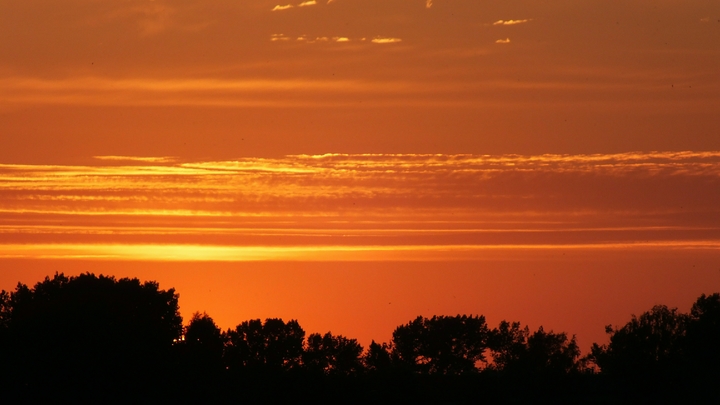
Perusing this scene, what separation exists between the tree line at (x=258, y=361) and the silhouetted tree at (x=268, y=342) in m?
0.18

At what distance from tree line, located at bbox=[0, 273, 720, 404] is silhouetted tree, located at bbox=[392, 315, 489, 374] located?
5148mm

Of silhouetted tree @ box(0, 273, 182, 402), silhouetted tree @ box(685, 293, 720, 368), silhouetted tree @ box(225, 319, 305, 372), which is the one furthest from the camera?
A: silhouetted tree @ box(225, 319, 305, 372)

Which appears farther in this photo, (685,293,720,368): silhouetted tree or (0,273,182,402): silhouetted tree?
(685,293,720,368): silhouetted tree

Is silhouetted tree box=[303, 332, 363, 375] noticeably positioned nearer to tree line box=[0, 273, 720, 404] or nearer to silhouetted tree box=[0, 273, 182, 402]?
tree line box=[0, 273, 720, 404]

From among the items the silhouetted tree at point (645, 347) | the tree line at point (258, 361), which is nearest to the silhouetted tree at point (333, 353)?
the tree line at point (258, 361)

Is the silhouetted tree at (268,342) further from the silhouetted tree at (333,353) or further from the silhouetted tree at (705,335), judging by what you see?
the silhouetted tree at (705,335)

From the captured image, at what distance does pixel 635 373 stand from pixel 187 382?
42.0 m

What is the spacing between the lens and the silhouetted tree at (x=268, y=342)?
147125 millimetres

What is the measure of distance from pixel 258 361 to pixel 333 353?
499 inches

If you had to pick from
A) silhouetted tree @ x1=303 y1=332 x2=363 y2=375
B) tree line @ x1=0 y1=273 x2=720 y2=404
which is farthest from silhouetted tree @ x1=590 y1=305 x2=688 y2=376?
silhouetted tree @ x1=303 y1=332 x2=363 y2=375

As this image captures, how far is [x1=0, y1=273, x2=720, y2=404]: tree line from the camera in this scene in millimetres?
89312

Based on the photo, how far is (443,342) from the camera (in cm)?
16188

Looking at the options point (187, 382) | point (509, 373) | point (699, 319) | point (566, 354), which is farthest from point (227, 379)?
point (699, 319)

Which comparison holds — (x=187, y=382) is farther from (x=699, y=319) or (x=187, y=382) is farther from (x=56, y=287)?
(x=699, y=319)
